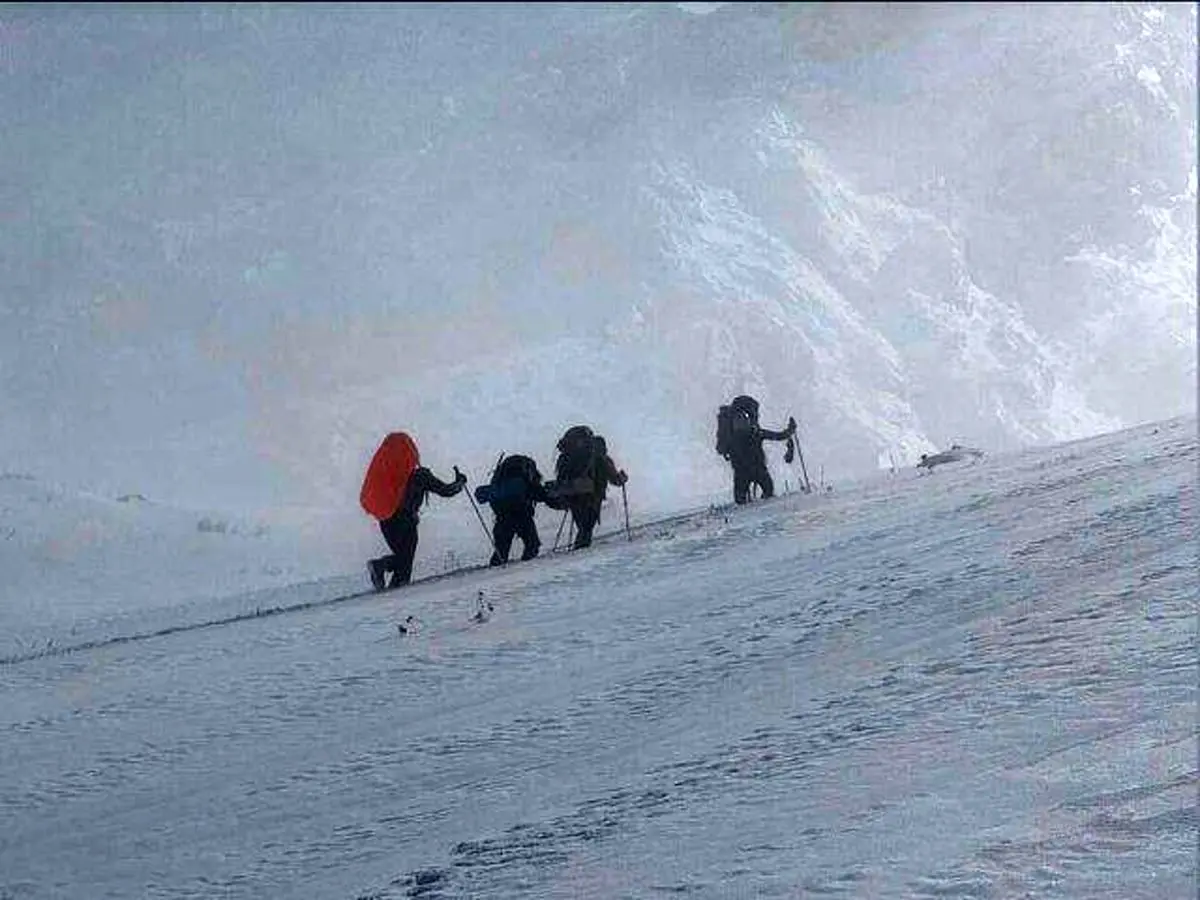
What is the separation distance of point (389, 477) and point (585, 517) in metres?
2.22

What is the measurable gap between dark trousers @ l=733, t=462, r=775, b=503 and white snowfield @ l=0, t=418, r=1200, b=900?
6.65 meters

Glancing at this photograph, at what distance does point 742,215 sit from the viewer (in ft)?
256

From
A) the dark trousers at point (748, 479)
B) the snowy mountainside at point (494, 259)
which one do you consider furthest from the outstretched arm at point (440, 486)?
the snowy mountainside at point (494, 259)

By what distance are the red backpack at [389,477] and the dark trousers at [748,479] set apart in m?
5.43

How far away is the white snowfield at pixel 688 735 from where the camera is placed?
198 inches

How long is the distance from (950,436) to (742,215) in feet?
53.7

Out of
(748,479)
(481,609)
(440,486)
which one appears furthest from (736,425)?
(481,609)

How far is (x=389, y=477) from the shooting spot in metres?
14.1

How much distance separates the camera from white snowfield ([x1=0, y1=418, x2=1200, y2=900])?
503cm

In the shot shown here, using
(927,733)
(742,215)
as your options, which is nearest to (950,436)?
(742,215)

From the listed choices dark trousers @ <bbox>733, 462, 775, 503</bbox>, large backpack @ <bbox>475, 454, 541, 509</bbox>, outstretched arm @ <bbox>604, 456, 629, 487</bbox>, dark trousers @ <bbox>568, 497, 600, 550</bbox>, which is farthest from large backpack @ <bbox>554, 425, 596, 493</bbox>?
dark trousers @ <bbox>733, 462, 775, 503</bbox>

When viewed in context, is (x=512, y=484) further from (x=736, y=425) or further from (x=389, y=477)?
(x=736, y=425)

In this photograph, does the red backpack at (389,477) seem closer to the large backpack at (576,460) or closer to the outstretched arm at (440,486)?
the outstretched arm at (440,486)

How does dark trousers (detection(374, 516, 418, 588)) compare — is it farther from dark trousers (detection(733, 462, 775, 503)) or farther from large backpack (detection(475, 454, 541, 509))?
dark trousers (detection(733, 462, 775, 503))
